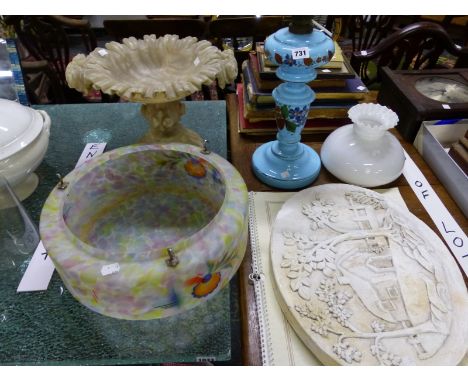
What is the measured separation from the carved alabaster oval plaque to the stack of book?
0.28 m

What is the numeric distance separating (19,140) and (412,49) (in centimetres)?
126

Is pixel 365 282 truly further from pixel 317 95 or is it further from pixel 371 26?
pixel 371 26

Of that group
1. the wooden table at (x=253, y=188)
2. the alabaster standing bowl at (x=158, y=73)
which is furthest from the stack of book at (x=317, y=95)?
the alabaster standing bowl at (x=158, y=73)

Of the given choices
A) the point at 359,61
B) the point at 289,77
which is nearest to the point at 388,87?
the point at 359,61

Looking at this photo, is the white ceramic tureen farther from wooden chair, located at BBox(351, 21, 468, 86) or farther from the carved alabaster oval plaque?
wooden chair, located at BBox(351, 21, 468, 86)

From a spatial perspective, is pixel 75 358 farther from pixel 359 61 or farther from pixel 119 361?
pixel 359 61

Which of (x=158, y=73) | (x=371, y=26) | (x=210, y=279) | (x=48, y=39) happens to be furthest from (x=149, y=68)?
(x=371, y=26)

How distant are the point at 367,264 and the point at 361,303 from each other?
8cm

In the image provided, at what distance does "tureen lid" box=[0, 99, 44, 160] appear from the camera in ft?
2.21

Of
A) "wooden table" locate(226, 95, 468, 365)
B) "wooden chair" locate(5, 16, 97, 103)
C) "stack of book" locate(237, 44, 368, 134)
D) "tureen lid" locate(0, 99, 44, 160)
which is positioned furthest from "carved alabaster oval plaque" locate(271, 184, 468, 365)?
"wooden chair" locate(5, 16, 97, 103)

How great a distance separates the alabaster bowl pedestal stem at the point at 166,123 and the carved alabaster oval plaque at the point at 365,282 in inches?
12.5

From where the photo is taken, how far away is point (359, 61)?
3.84 ft

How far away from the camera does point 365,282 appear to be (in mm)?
600

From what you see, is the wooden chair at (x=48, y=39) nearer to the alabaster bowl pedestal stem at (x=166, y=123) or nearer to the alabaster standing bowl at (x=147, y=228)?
the alabaster bowl pedestal stem at (x=166, y=123)
